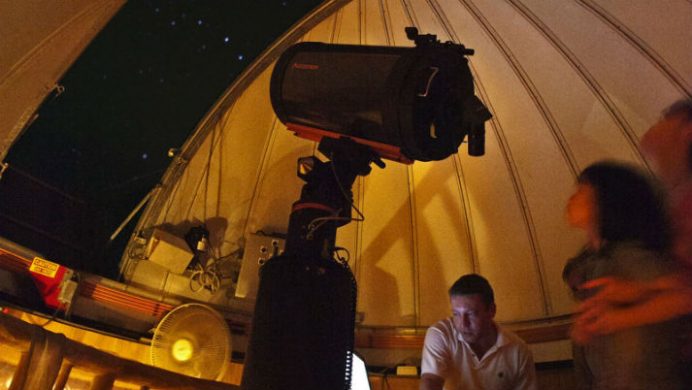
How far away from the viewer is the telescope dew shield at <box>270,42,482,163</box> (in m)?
1.50

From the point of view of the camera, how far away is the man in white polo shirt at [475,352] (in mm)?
2600

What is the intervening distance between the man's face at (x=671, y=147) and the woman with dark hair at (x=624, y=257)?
0.22 ft

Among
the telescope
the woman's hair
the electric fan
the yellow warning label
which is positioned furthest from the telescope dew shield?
the yellow warning label

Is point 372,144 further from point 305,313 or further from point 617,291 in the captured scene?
point 617,291

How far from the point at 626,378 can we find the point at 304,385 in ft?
2.96

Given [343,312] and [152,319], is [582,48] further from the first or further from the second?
[152,319]

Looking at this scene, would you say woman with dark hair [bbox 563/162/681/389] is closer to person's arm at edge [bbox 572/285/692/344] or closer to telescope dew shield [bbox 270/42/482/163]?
person's arm at edge [bbox 572/285/692/344]

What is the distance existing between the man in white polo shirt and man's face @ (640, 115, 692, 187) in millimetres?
1189

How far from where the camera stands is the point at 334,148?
5.35 feet

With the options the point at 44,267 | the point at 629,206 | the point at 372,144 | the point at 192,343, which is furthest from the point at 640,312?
the point at 44,267

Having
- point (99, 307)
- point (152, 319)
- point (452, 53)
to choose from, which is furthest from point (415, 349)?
point (452, 53)

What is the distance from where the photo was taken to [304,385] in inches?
45.8

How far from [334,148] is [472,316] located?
151 centimetres

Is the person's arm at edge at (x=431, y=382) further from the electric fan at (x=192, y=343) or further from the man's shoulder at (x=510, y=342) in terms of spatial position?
the electric fan at (x=192, y=343)
